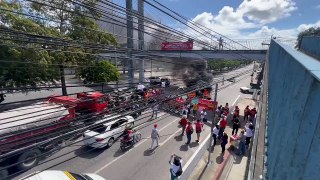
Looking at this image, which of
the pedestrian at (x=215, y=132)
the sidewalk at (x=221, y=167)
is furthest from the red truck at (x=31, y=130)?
the pedestrian at (x=215, y=132)

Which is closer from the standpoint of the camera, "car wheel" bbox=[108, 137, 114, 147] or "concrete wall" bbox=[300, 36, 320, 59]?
"concrete wall" bbox=[300, 36, 320, 59]

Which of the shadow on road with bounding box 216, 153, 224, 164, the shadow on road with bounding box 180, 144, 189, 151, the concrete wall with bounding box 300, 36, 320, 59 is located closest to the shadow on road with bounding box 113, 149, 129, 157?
the shadow on road with bounding box 180, 144, 189, 151

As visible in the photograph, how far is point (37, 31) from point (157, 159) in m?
11.5

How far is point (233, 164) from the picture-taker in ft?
33.4

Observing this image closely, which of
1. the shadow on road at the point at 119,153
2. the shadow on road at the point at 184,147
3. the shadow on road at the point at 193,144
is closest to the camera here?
the shadow on road at the point at 119,153

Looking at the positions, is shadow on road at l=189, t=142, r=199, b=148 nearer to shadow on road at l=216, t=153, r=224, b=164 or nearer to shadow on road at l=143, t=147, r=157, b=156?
shadow on road at l=216, t=153, r=224, b=164

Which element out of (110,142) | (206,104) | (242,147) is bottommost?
(110,142)

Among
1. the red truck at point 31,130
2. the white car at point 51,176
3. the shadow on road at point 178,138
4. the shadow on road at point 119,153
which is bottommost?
the shadow on road at point 119,153

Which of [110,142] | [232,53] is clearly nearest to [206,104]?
[232,53]

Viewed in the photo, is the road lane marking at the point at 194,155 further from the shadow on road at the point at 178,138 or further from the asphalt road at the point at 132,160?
the shadow on road at the point at 178,138

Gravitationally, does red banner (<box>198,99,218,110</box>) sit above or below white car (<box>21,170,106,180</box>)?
below

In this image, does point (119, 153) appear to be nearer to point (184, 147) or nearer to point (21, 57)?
point (184, 147)

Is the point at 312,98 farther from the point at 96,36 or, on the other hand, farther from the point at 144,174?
the point at 96,36

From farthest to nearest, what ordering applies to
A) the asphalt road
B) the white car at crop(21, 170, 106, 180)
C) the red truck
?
the asphalt road < the white car at crop(21, 170, 106, 180) < the red truck
